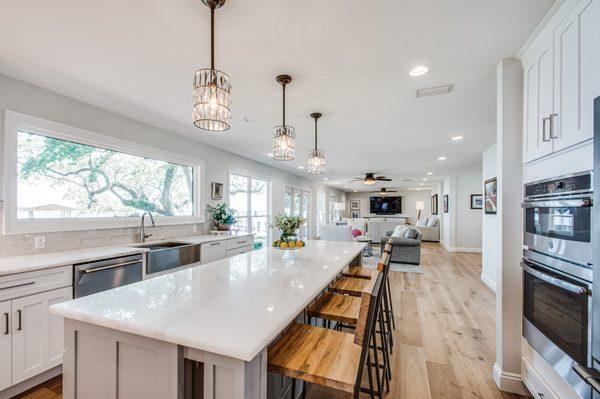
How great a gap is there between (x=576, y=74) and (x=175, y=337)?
2218 millimetres

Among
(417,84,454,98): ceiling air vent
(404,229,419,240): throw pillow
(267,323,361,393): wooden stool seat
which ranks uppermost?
(417,84,454,98): ceiling air vent

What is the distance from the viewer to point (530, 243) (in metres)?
1.74

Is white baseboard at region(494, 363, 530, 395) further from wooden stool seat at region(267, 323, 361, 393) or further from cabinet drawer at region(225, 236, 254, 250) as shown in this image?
cabinet drawer at region(225, 236, 254, 250)

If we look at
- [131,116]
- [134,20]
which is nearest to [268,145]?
[131,116]

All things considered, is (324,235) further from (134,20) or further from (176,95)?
(134,20)

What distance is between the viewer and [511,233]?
6.54 ft

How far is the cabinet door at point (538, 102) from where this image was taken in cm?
160

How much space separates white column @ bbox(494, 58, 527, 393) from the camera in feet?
6.49

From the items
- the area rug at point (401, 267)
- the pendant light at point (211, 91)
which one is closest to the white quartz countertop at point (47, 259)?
the pendant light at point (211, 91)

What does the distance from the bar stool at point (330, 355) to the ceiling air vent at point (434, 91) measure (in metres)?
1.99

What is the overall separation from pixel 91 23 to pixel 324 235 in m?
6.09

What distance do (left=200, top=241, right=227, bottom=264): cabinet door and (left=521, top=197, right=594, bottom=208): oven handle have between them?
3.45m

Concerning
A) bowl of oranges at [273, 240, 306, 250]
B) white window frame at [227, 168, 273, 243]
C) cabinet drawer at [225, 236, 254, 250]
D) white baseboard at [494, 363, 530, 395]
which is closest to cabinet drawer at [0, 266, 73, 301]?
bowl of oranges at [273, 240, 306, 250]

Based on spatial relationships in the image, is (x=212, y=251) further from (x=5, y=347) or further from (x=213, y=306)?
(x=213, y=306)
